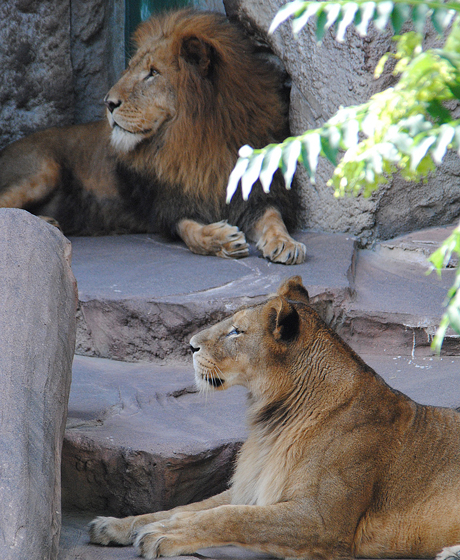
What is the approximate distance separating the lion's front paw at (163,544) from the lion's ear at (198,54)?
3.95 meters

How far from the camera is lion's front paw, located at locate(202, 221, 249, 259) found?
18.2 feet

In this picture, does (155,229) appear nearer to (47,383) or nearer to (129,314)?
A: (129,314)

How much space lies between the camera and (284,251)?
536cm

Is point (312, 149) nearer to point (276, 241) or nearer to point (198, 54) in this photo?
point (276, 241)

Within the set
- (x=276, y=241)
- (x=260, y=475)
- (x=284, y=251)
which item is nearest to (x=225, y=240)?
(x=276, y=241)

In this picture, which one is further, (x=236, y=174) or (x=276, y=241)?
(x=276, y=241)

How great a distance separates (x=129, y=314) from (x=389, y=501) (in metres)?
2.40

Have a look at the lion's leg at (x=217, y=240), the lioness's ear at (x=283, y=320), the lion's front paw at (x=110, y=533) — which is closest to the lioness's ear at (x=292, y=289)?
the lioness's ear at (x=283, y=320)

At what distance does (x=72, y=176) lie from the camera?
270 inches

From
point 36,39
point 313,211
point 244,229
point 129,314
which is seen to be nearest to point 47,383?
point 129,314

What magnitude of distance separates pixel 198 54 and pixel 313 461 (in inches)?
151

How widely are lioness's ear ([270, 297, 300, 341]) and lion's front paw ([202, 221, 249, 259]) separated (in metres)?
2.57

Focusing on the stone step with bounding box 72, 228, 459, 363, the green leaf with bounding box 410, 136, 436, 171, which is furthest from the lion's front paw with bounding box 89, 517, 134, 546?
the green leaf with bounding box 410, 136, 436, 171

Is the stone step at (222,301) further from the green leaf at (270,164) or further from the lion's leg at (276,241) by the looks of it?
the green leaf at (270,164)
